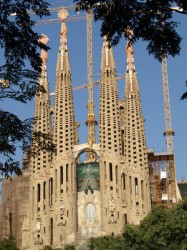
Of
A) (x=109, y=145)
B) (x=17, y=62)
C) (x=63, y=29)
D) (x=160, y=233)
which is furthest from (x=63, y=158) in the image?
(x=17, y=62)

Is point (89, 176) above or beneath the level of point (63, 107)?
beneath

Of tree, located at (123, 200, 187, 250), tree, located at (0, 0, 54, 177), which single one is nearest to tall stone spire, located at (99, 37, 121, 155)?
tree, located at (123, 200, 187, 250)

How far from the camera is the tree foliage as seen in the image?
136 feet

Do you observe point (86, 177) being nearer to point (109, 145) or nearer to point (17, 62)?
point (109, 145)

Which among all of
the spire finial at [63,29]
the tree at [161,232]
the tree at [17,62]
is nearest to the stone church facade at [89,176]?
the spire finial at [63,29]

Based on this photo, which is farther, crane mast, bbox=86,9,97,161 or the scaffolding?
crane mast, bbox=86,9,97,161

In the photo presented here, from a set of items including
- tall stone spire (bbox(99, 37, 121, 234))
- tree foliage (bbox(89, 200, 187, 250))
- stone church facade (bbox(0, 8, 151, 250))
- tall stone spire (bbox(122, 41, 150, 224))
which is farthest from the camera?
tall stone spire (bbox(122, 41, 150, 224))

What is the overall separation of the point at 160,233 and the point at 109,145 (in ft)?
146

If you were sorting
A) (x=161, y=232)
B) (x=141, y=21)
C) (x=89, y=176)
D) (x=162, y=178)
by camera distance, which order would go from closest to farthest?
(x=141, y=21)
(x=161, y=232)
(x=89, y=176)
(x=162, y=178)

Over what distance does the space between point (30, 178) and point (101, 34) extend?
250 feet

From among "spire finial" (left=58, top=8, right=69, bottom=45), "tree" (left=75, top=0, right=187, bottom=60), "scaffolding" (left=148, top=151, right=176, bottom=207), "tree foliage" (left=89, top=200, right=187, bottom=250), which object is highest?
"spire finial" (left=58, top=8, right=69, bottom=45)

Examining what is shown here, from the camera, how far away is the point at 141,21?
541 inches

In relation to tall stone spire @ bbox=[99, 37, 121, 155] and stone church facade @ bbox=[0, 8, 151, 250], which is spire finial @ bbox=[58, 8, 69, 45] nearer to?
stone church facade @ bbox=[0, 8, 151, 250]

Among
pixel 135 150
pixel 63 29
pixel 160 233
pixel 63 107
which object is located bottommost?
pixel 160 233
